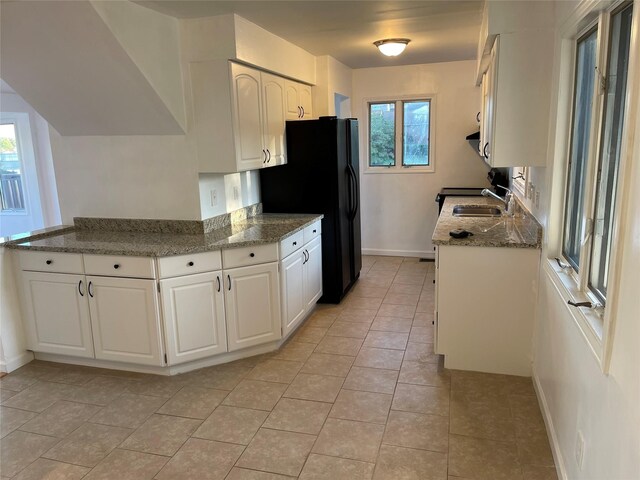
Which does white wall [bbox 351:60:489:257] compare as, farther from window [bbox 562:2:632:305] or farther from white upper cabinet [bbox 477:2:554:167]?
window [bbox 562:2:632:305]

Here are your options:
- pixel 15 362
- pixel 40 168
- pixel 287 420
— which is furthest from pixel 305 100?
pixel 40 168

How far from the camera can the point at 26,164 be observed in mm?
6277

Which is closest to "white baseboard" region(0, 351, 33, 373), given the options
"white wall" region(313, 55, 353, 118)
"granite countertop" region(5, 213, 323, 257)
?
"granite countertop" region(5, 213, 323, 257)

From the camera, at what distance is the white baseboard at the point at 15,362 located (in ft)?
10.6

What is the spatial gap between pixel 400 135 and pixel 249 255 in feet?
10.8

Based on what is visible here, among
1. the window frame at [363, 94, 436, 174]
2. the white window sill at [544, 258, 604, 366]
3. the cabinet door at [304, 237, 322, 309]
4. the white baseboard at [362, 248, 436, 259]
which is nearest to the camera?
the white window sill at [544, 258, 604, 366]

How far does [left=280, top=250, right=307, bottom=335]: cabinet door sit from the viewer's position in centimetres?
348

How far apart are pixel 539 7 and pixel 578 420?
6.94 feet

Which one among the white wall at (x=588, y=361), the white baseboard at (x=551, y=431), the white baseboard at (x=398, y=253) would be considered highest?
the white wall at (x=588, y=361)

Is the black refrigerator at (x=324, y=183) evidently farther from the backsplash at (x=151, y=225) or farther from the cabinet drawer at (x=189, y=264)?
the cabinet drawer at (x=189, y=264)

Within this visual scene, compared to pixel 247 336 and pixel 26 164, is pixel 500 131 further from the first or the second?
pixel 26 164

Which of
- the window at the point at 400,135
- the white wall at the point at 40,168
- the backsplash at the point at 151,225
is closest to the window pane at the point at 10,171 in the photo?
the white wall at the point at 40,168

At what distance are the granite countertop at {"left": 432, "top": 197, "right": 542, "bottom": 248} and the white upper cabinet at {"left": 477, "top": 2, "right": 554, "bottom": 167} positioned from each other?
1.52 feet

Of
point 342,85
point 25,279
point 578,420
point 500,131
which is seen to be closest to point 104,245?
point 25,279
